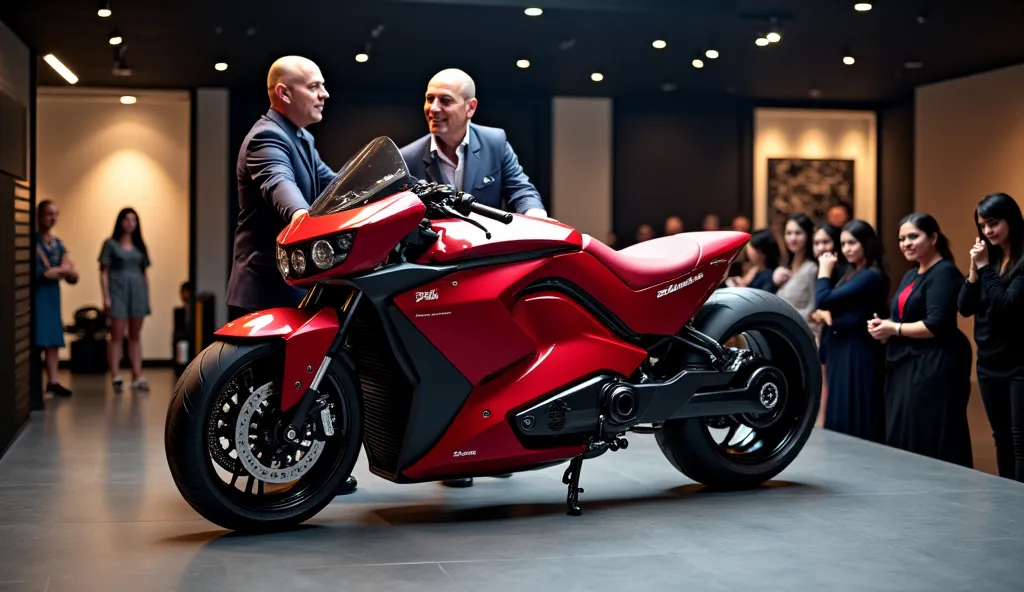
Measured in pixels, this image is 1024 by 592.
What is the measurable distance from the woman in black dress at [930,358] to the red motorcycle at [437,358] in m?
1.39

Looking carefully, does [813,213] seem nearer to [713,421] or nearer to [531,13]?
[531,13]

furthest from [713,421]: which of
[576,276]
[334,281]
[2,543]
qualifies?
[2,543]

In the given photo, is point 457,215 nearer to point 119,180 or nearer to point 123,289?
point 123,289

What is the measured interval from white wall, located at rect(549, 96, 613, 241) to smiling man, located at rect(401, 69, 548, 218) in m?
7.95

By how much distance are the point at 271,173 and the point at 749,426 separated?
182 centimetres

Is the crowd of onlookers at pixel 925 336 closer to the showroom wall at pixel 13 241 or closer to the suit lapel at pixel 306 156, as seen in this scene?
the suit lapel at pixel 306 156

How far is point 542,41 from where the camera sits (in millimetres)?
9453

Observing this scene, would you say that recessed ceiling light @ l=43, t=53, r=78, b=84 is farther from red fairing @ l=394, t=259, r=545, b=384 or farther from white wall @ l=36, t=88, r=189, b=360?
red fairing @ l=394, t=259, r=545, b=384

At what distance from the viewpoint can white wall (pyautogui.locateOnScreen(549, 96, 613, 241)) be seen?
12.4 meters

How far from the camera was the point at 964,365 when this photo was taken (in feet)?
16.0

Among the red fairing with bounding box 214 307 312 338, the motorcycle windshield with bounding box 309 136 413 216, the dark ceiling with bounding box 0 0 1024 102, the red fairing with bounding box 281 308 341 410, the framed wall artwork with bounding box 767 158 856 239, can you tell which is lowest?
the red fairing with bounding box 281 308 341 410

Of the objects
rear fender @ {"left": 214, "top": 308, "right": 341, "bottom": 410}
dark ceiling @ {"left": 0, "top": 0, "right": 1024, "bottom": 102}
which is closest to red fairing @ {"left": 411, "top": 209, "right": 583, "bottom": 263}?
rear fender @ {"left": 214, "top": 308, "right": 341, "bottom": 410}

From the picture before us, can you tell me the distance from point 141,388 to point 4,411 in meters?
3.73

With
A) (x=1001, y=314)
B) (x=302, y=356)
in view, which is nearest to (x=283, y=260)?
(x=302, y=356)
